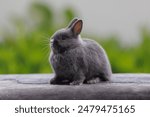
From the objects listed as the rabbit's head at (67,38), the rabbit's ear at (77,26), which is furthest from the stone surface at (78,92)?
the rabbit's ear at (77,26)

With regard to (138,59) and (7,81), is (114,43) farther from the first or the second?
(7,81)

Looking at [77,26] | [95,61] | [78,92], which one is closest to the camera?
[78,92]

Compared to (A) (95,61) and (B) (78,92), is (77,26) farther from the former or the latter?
(B) (78,92)

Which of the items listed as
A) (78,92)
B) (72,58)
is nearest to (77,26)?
(72,58)

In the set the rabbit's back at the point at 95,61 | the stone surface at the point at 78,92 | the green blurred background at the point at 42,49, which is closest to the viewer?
the stone surface at the point at 78,92

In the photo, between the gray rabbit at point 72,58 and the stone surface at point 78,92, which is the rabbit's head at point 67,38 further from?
the stone surface at point 78,92

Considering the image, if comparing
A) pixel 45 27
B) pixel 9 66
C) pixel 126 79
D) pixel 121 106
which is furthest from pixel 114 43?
pixel 121 106

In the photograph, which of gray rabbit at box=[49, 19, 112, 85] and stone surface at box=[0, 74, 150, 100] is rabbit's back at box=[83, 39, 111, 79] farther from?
stone surface at box=[0, 74, 150, 100]

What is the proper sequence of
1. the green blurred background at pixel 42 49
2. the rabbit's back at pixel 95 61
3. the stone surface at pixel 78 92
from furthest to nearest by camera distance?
the green blurred background at pixel 42 49, the rabbit's back at pixel 95 61, the stone surface at pixel 78 92
